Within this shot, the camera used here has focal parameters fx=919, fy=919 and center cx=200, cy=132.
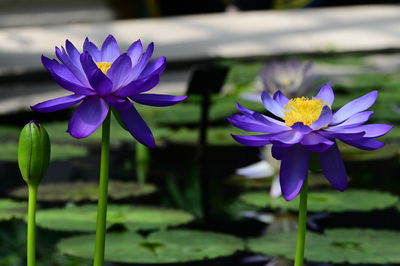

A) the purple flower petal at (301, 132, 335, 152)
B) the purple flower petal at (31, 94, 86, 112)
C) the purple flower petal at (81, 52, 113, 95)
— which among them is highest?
the purple flower petal at (81, 52, 113, 95)

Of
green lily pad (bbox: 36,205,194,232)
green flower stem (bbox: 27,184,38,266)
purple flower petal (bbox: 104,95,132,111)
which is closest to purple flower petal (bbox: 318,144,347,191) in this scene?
purple flower petal (bbox: 104,95,132,111)

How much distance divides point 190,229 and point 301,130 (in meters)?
1.02

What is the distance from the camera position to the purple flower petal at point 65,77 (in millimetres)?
980

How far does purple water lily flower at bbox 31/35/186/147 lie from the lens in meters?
0.97

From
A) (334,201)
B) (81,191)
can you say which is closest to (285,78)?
(334,201)

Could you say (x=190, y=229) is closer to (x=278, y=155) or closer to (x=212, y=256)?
(x=212, y=256)

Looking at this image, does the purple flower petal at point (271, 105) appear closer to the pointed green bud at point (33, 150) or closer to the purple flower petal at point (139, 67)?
the purple flower petal at point (139, 67)

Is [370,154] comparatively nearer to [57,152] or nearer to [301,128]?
[57,152]

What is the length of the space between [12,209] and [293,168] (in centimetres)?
126

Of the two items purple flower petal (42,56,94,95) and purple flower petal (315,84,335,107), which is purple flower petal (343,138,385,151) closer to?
purple flower petal (315,84,335,107)

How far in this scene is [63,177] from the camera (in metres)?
2.45

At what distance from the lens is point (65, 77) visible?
100 cm

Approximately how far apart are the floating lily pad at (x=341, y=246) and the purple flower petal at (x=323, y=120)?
0.77 meters

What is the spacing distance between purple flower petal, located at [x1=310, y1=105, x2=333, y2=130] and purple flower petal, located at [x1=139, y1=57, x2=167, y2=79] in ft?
0.58
